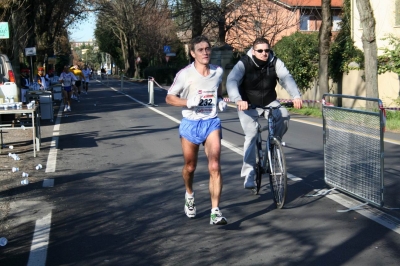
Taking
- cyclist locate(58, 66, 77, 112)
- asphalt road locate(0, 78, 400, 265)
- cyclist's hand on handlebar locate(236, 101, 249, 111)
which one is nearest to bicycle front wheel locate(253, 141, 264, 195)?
asphalt road locate(0, 78, 400, 265)

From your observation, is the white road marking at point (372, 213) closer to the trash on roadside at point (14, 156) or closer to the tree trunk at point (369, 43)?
the trash on roadside at point (14, 156)

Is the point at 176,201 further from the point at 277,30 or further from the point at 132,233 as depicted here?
the point at 277,30

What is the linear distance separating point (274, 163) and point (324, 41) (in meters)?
16.9

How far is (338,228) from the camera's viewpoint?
664cm

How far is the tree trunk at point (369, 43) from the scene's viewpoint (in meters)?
19.2

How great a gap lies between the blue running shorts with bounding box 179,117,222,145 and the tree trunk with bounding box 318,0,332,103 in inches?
690

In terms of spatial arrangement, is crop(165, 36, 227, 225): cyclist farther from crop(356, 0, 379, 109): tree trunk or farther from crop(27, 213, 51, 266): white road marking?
crop(356, 0, 379, 109): tree trunk

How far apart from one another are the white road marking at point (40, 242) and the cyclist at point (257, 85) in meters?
2.47

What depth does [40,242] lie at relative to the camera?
21.0 feet

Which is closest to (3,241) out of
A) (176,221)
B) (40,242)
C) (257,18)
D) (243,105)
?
(40,242)

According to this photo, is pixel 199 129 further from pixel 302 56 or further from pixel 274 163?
pixel 302 56

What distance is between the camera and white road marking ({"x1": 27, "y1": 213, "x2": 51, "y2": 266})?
581cm

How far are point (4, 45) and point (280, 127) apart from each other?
24333 millimetres

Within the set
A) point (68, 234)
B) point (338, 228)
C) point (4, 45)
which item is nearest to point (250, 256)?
point (338, 228)
